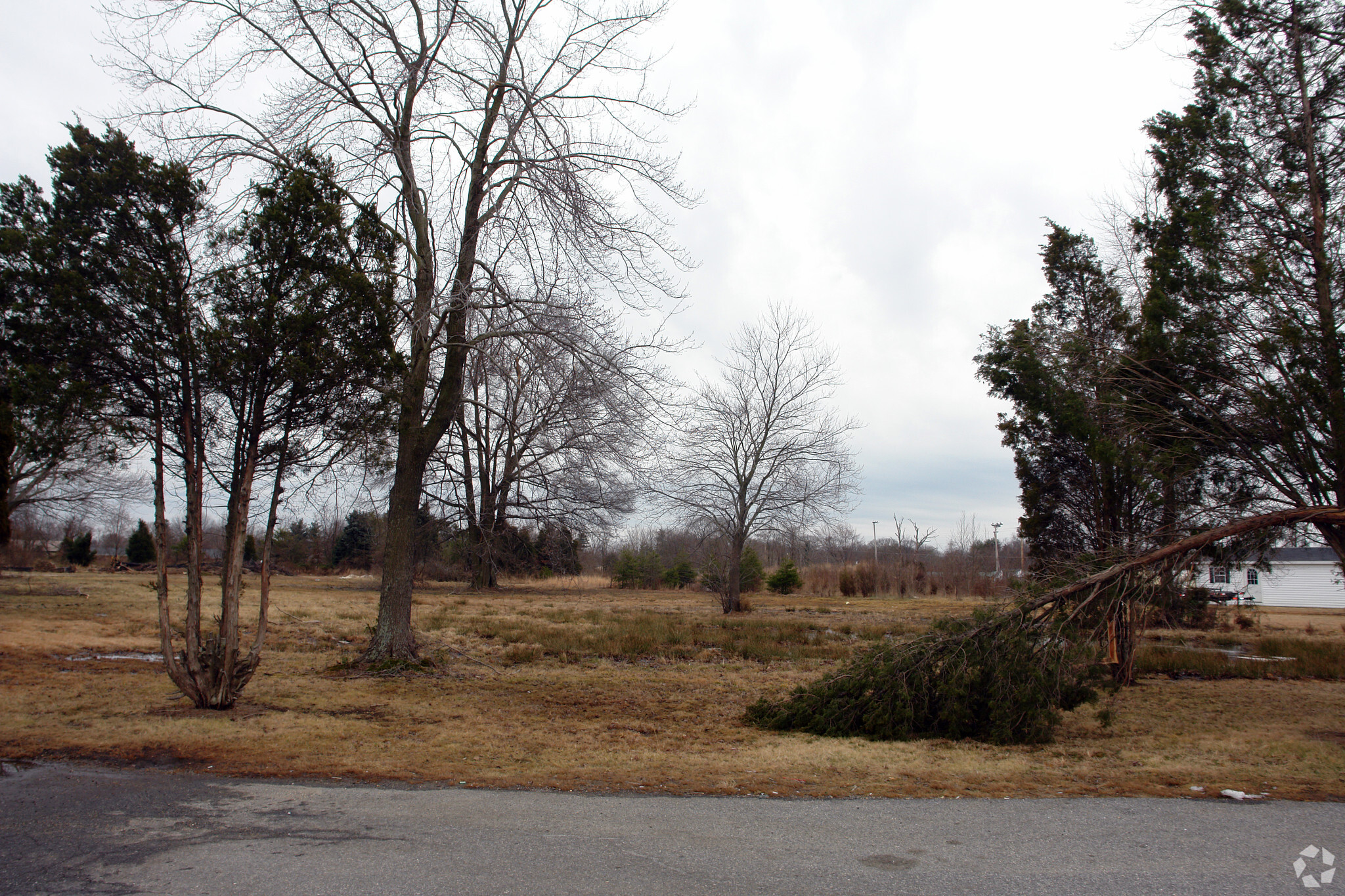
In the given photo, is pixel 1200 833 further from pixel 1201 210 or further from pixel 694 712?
pixel 1201 210

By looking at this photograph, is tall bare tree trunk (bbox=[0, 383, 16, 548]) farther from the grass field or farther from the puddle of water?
the puddle of water

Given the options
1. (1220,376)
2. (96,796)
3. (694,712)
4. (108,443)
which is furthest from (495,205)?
(1220,376)

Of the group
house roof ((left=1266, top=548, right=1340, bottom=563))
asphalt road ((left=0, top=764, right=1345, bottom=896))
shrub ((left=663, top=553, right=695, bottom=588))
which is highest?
house roof ((left=1266, top=548, right=1340, bottom=563))

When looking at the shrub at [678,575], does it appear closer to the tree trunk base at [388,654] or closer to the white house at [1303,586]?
the white house at [1303,586]

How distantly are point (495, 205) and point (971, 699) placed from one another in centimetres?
978

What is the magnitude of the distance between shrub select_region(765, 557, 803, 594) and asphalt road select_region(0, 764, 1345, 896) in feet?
117

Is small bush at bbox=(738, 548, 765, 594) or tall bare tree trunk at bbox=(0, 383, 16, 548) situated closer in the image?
tall bare tree trunk at bbox=(0, 383, 16, 548)

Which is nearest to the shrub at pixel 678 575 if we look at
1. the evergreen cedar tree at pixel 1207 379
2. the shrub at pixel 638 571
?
the shrub at pixel 638 571

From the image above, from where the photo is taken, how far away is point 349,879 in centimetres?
389

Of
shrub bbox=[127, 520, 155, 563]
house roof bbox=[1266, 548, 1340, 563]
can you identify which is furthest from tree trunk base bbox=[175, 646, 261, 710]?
house roof bbox=[1266, 548, 1340, 563]

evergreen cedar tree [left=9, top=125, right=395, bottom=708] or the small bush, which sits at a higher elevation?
evergreen cedar tree [left=9, top=125, right=395, bottom=708]

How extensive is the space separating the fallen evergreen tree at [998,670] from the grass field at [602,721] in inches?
13.8

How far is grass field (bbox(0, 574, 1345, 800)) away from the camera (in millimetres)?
6211

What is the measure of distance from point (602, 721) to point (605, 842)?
162 inches
